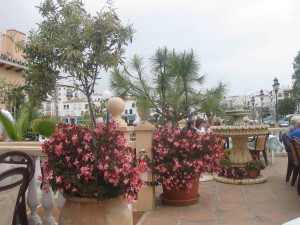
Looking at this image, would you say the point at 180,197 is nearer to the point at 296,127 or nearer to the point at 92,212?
the point at 92,212

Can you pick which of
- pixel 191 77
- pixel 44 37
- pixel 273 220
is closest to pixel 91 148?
pixel 44 37

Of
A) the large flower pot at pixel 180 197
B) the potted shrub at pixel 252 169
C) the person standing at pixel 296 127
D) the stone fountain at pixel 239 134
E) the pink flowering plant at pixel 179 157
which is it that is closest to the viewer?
the pink flowering plant at pixel 179 157

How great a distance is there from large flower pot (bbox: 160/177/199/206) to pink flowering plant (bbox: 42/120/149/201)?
1.92 metres

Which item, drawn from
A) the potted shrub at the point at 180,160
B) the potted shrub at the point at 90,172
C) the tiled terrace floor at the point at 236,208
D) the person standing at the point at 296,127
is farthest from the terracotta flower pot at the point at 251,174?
the potted shrub at the point at 90,172

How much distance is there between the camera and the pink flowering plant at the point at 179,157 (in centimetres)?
449

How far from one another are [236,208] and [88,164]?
256 centimetres

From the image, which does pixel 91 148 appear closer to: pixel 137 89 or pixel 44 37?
pixel 44 37

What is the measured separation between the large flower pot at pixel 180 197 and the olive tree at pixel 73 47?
2414 millimetres

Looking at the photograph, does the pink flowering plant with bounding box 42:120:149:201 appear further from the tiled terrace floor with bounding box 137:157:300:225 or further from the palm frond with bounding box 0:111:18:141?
the palm frond with bounding box 0:111:18:141

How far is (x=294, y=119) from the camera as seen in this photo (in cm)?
667

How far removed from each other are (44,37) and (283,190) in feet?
15.0

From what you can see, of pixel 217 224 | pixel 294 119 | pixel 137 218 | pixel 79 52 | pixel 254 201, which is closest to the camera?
pixel 79 52

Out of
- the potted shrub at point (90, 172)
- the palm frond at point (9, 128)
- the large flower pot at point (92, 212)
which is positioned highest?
the palm frond at point (9, 128)

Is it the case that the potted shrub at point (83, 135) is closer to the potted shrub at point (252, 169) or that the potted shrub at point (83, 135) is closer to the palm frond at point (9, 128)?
the palm frond at point (9, 128)
